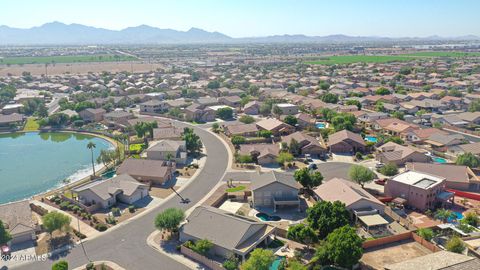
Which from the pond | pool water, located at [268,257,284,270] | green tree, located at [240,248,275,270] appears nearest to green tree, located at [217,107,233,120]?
the pond

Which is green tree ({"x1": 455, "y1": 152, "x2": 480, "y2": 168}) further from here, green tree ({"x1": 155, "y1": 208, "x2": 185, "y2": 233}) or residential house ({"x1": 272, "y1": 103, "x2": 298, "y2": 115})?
green tree ({"x1": 155, "y1": 208, "x2": 185, "y2": 233})

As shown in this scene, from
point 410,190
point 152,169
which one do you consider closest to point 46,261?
point 152,169

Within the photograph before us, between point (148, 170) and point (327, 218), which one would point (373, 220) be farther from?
point (148, 170)

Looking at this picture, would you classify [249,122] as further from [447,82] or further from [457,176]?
[447,82]

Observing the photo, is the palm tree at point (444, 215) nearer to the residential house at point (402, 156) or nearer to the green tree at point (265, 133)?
the residential house at point (402, 156)

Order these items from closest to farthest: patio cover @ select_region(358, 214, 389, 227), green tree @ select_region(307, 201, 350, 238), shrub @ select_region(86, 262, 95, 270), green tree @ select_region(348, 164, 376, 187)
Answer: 1. shrub @ select_region(86, 262, 95, 270)
2. green tree @ select_region(307, 201, 350, 238)
3. patio cover @ select_region(358, 214, 389, 227)
4. green tree @ select_region(348, 164, 376, 187)

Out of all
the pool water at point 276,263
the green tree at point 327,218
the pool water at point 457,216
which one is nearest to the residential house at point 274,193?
the green tree at point 327,218

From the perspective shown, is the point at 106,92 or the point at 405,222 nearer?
the point at 405,222
